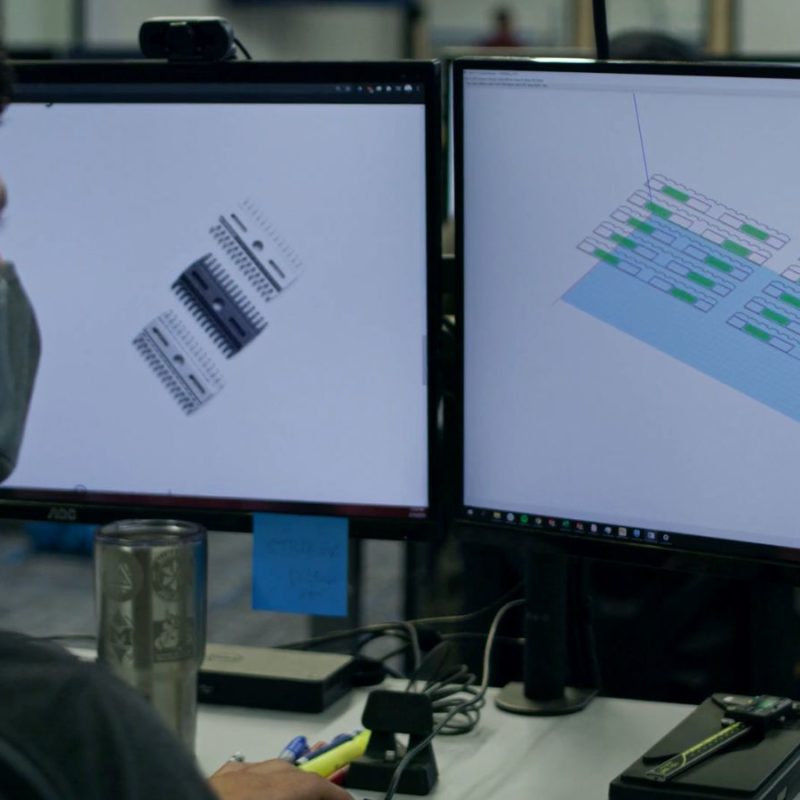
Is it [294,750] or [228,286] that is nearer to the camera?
[294,750]

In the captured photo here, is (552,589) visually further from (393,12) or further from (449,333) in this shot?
(393,12)

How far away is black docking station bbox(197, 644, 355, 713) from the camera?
3.45 feet

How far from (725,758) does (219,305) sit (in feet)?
1.62

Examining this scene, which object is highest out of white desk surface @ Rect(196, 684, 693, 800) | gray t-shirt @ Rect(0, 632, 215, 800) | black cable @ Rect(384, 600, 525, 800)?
gray t-shirt @ Rect(0, 632, 215, 800)

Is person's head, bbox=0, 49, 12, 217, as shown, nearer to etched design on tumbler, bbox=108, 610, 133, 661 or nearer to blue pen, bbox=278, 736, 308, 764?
etched design on tumbler, bbox=108, 610, 133, 661

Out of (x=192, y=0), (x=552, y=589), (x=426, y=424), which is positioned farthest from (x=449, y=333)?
(x=192, y=0)

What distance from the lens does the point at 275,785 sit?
79cm

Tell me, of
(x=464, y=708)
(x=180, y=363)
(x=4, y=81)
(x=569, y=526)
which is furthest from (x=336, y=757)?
(x=4, y=81)

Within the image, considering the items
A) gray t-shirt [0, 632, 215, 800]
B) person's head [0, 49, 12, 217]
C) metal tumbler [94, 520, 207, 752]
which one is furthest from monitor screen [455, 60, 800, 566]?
gray t-shirt [0, 632, 215, 800]

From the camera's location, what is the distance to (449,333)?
1.05m

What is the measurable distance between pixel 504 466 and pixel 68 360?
36 cm

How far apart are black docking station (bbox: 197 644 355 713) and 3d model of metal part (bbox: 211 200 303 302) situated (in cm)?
29

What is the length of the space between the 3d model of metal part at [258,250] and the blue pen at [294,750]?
328 millimetres

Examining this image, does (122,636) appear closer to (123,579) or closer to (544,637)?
(123,579)
